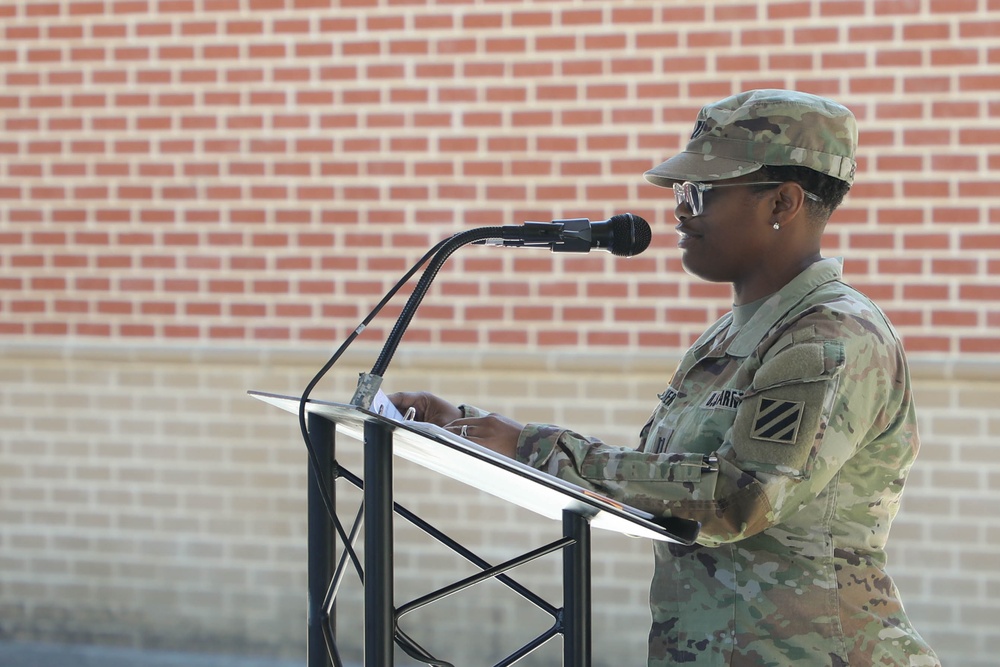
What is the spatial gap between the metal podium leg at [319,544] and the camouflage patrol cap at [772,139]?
75cm

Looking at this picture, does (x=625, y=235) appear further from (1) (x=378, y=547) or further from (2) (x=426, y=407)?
(1) (x=378, y=547)

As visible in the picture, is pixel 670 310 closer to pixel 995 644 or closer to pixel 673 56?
pixel 673 56

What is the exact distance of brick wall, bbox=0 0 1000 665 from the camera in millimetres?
3902

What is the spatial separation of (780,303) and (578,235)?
0.41 m

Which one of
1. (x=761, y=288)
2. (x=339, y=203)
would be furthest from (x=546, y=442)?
(x=339, y=203)

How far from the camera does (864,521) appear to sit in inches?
69.7

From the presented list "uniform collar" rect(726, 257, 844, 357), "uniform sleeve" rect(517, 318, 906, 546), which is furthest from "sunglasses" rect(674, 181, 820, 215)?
"uniform sleeve" rect(517, 318, 906, 546)

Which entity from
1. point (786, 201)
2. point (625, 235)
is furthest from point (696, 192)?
point (625, 235)

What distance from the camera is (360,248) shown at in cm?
426

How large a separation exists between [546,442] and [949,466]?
2.70m

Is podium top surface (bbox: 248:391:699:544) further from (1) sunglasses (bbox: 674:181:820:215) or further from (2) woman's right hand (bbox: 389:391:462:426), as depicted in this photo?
(1) sunglasses (bbox: 674:181:820:215)

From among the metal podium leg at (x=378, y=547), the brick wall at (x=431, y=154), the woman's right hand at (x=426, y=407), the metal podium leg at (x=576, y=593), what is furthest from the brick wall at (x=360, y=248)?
the metal podium leg at (x=378, y=547)

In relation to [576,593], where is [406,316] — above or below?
above

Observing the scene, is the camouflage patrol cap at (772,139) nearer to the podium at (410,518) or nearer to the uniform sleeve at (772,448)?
the uniform sleeve at (772,448)
